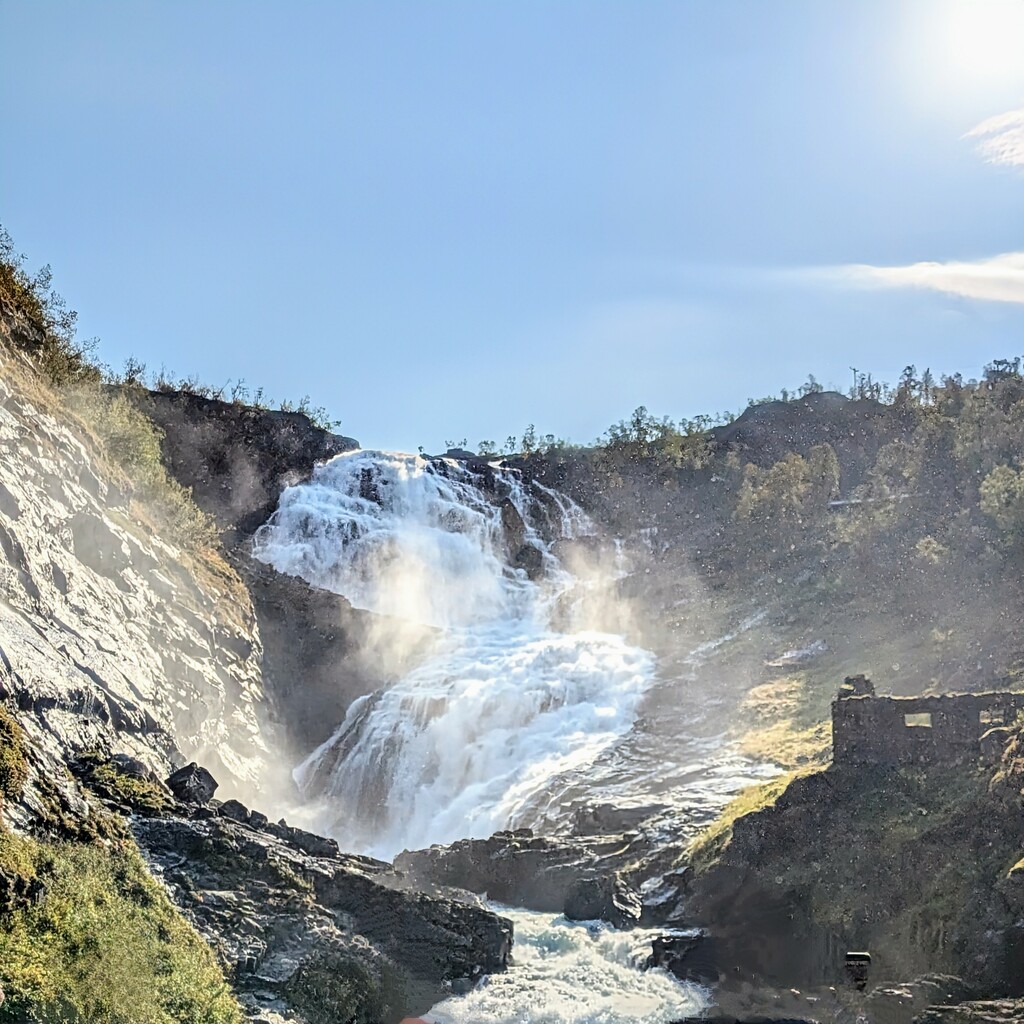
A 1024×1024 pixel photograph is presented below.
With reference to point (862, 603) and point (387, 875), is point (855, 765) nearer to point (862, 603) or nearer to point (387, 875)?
point (387, 875)

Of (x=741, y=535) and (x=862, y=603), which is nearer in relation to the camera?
(x=862, y=603)

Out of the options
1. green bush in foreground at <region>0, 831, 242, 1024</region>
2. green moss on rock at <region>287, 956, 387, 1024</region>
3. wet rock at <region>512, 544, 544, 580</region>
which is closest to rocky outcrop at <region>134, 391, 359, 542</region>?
wet rock at <region>512, 544, 544, 580</region>

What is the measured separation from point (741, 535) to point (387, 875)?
50349 mm

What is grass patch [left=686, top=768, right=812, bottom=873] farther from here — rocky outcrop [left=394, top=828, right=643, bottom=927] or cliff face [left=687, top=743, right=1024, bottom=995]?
rocky outcrop [left=394, top=828, right=643, bottom=927]

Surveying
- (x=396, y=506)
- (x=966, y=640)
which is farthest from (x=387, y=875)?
(x=396, y=506)

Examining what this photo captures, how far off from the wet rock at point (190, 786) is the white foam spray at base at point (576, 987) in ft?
26.2

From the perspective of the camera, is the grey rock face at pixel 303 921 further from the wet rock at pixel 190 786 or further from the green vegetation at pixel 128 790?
the wet rock at pixel 190 786

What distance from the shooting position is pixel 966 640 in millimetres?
45906

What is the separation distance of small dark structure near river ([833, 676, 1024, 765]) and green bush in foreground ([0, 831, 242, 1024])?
59.6ft

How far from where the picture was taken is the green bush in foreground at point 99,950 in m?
17.5

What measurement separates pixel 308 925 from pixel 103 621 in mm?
14887

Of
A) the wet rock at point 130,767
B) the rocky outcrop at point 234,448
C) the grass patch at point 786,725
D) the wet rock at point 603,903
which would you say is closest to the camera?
the wet rock at point 130,767

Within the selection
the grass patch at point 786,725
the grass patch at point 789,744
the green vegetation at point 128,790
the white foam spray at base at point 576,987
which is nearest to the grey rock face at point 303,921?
the green vegetation at point 128,790

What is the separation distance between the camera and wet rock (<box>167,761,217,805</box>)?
2805cm
